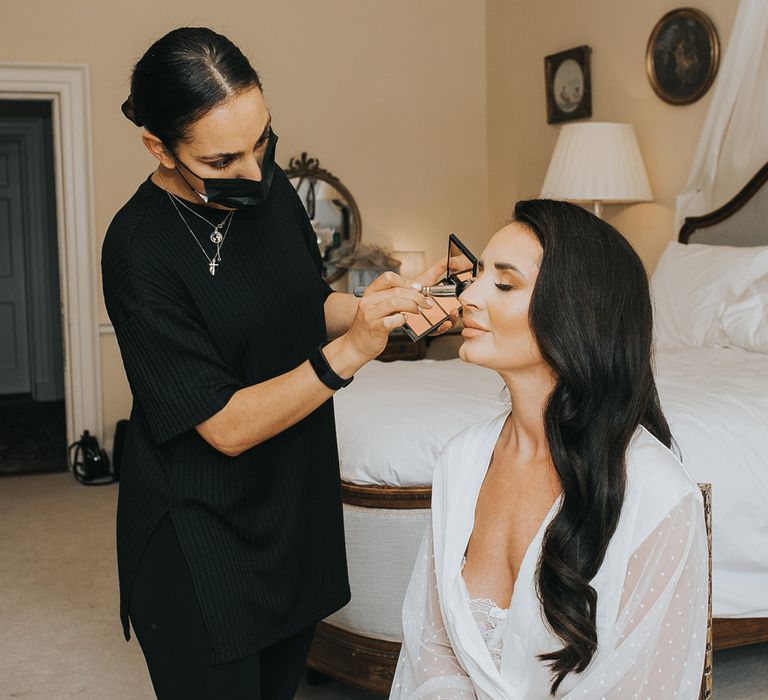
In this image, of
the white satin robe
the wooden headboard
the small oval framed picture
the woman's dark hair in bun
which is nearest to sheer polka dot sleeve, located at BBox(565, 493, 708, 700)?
the white satin robe

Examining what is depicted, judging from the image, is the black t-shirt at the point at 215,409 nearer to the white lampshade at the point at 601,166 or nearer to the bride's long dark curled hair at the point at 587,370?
the bride's long dark curled hair at the point at 587,370

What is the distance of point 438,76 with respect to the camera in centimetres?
584

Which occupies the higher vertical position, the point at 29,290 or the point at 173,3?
the point at 173,3

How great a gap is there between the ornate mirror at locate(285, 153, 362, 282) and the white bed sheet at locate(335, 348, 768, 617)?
10.3 ft

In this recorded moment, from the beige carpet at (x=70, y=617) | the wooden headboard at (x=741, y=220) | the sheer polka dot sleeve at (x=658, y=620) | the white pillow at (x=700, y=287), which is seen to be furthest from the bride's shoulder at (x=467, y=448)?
the wooden headboard at (x=741, y=220)

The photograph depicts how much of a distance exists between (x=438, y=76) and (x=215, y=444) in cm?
476

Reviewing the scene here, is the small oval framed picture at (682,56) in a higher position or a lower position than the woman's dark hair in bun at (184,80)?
higher

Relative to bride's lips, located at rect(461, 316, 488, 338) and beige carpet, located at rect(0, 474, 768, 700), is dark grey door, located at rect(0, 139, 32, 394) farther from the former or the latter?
bride's lips, located at rect(461, 316, 488, 338)

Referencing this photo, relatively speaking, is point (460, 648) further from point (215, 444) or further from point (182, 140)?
point (182, 140)

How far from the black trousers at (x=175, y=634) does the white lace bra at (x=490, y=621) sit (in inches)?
13.6

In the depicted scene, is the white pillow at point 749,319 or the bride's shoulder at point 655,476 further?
the white pillow at point 749,319

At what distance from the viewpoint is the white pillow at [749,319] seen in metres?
3.19

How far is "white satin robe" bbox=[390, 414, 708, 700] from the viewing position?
→ 4.26 ft

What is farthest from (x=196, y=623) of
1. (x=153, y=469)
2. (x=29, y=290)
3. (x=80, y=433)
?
(x=29, y=290)
